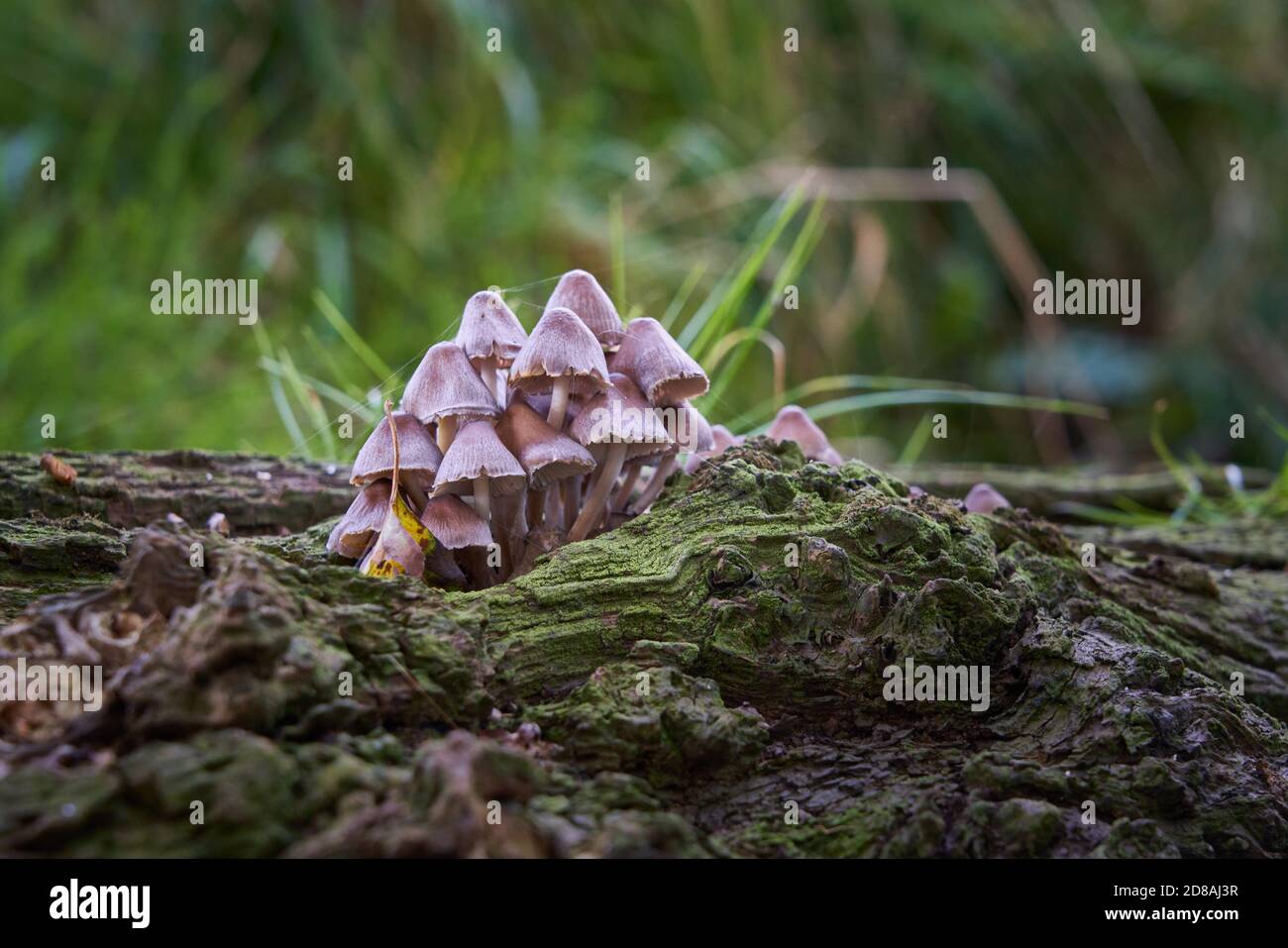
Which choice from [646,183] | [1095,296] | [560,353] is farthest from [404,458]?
[1095,296]

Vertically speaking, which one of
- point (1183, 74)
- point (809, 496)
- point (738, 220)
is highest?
point (1183, 74)

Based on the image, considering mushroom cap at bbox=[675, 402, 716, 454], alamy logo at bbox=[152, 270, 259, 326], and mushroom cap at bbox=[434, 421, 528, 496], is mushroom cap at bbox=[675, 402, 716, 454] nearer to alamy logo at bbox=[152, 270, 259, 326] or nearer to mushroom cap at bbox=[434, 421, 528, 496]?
mushroom cap at bbox=[434, 421, 528, 496]

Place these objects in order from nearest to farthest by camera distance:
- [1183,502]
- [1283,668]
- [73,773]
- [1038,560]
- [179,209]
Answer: [73,773]
[1038,560]
[1283,668]
[1183,502]
[179,209]

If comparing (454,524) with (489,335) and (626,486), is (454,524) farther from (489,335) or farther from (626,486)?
(626,486)
